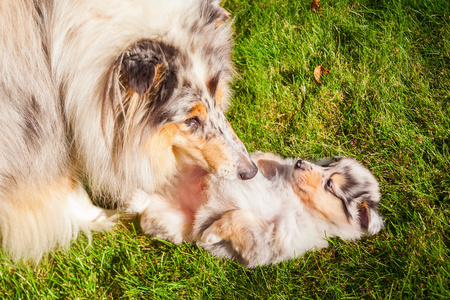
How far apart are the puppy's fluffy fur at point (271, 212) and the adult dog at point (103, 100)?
25cm

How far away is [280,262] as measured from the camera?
8.00 feet

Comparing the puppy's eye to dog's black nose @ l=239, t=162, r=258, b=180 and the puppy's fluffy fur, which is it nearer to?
the puppy's fluffy fur

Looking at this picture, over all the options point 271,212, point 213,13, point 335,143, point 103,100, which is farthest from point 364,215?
point 103,100

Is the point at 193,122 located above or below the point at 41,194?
above

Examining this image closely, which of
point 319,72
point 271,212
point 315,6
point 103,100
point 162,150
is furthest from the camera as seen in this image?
point 315,6

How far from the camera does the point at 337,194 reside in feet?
7.47

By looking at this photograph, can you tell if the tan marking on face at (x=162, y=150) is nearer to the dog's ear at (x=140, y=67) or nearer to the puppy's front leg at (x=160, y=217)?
the puppy's front leg at (x=160, y=217)

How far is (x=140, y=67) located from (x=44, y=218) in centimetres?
118

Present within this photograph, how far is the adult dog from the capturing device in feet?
5.55

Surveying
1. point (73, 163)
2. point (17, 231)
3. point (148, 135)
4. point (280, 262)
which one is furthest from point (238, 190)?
point (17, 231)

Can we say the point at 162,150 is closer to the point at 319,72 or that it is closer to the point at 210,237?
the point at 210,237

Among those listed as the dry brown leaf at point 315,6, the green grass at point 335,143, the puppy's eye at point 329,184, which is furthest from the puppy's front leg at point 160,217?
the dry brown leaf at point 315,6

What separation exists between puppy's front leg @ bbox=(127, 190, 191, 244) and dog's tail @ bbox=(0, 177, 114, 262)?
316mm

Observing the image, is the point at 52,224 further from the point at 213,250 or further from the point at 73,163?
the point at 213,250
